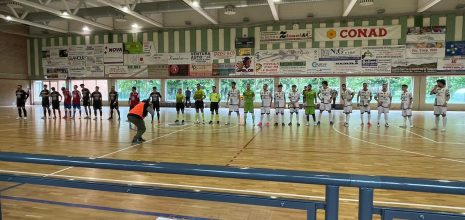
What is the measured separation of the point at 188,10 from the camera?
76.2 ft

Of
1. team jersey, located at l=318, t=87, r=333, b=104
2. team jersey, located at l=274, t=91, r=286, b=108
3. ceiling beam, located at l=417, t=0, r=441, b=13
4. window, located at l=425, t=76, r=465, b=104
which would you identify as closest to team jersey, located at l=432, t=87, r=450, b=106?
team jersey, located at l=318, t=87, r=333, b=104

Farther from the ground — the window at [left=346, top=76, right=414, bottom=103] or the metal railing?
the window at [left=346, top=76, right=414, bottom=103]

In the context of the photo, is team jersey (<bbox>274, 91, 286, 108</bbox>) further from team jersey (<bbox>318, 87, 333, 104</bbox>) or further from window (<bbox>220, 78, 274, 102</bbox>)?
window (<bbox>220, 78, 274, 102</bbox>)

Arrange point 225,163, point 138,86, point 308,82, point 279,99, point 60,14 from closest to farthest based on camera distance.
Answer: point 225,163
point 279,99
point 60,14
point 308,82
point 138,86

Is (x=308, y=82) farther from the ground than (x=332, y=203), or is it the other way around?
(x=308, y=82)

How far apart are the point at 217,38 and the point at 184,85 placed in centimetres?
508

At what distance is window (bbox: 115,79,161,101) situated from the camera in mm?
27234

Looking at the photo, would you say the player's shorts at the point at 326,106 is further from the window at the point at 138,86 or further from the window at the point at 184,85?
the window at the point at 138,86

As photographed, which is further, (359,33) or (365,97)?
(359,33)

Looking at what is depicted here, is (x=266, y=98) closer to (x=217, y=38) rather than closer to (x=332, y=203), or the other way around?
(x=217, y=38)

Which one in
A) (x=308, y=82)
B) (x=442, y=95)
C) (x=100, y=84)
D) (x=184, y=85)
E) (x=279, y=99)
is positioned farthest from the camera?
(x=100, y=84)

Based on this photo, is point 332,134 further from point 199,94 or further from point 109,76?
point 109,76

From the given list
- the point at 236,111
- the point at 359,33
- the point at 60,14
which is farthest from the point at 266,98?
the point at 60,14

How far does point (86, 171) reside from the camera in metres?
5.71
